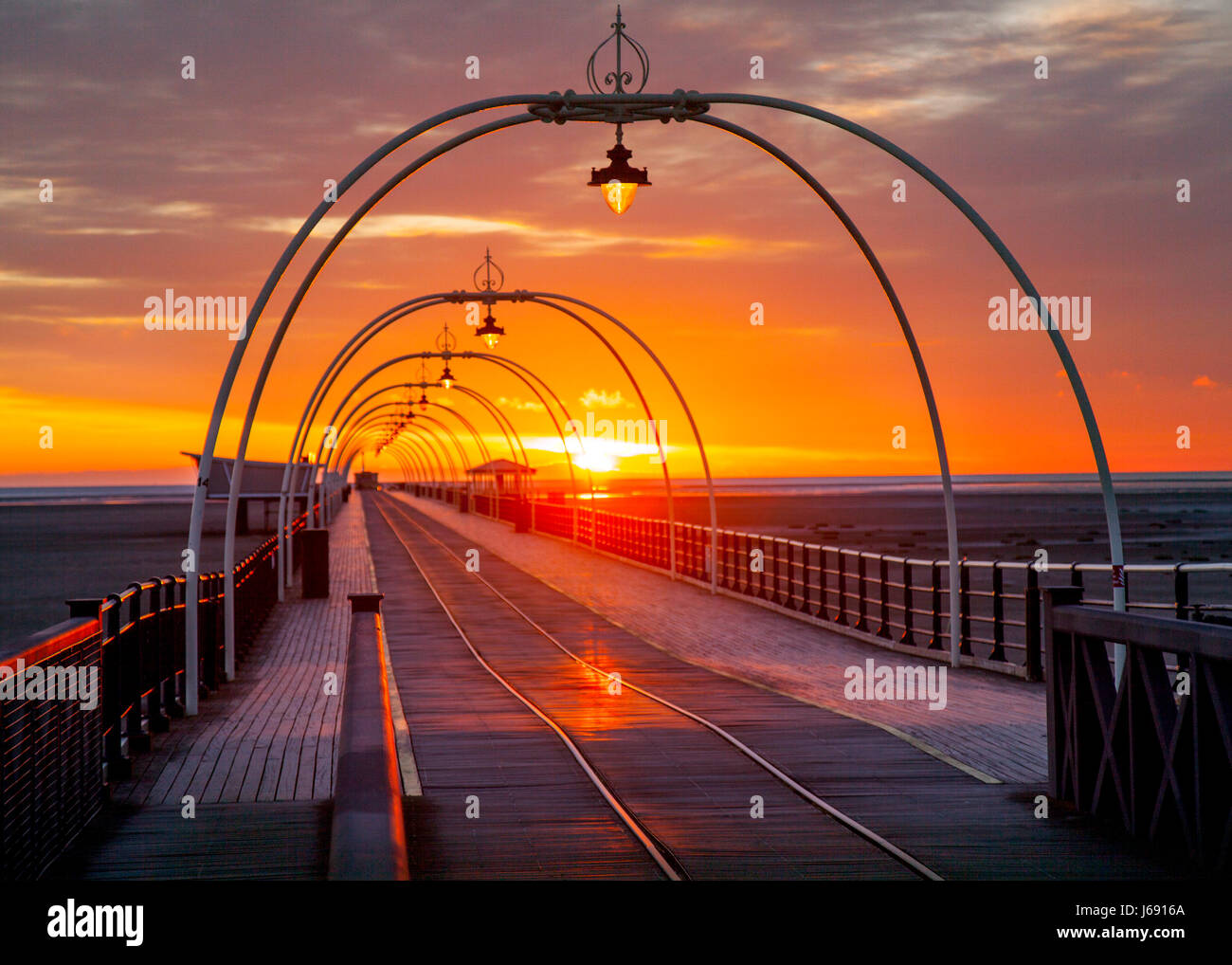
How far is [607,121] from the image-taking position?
11.3 m

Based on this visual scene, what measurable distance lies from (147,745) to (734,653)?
856cm

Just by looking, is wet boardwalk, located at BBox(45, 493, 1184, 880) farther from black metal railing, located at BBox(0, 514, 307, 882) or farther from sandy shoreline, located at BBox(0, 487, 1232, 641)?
sandy shoreline, located at BBox(0, 487, 1232, 641)

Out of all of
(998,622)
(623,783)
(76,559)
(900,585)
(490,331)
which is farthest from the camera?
(76,559)

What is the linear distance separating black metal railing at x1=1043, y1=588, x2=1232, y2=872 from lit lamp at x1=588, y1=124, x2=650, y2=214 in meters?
5.49

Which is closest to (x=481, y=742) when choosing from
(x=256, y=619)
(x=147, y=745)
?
(x=147, y=745)

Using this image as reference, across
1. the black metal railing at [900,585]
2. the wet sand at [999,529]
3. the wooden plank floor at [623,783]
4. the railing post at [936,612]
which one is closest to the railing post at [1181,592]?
the black metal railing at [900,585]

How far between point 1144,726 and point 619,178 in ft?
21.9

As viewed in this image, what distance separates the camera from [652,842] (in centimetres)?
670

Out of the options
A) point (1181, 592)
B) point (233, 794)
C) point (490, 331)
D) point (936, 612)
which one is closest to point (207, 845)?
point (233, 794)

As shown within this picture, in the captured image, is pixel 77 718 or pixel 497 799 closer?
pixel 77 718

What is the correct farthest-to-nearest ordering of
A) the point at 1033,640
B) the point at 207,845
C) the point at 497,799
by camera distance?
the point at 1033,640
the point at 497,799
the point at 207,845

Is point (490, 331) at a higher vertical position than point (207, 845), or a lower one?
higher

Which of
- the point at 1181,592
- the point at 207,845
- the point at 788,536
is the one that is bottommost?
the point at 788,536

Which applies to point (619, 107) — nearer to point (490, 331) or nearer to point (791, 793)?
point (791, 793)
